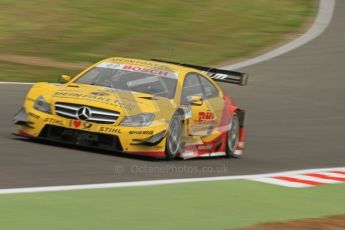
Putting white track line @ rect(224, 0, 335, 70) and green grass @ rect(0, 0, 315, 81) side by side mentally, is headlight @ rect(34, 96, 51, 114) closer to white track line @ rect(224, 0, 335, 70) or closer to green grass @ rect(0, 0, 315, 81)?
green grass @ rect(0, 0, 315, 81)

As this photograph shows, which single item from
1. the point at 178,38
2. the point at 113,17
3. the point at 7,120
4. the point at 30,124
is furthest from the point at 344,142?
the point at 113,17

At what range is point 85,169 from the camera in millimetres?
9859

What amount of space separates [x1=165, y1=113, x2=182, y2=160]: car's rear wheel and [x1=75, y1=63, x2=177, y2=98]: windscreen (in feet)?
1.56

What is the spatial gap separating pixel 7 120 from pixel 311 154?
15.1 ft

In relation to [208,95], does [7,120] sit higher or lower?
lower

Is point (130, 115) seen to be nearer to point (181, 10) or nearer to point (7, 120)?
point (7, 120)

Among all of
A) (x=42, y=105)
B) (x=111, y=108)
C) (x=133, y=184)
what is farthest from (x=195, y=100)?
(x=133, y=184)

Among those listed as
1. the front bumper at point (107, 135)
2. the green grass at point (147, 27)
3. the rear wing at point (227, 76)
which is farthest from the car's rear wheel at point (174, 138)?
the green grass at point (147, 27)

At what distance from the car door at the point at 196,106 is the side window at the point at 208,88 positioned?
76 mm

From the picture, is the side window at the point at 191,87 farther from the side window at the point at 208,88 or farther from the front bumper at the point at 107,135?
the front bumper at the point at 107,135

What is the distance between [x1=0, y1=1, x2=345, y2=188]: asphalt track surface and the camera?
9711 millimetres

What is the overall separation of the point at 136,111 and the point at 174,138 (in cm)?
63

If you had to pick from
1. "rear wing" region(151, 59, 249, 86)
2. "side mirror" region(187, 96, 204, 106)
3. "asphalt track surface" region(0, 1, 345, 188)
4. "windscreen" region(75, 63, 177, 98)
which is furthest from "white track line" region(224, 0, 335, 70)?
"side mirror" region(187, 96, 204, 106)

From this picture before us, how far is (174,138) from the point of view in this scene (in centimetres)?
1147
